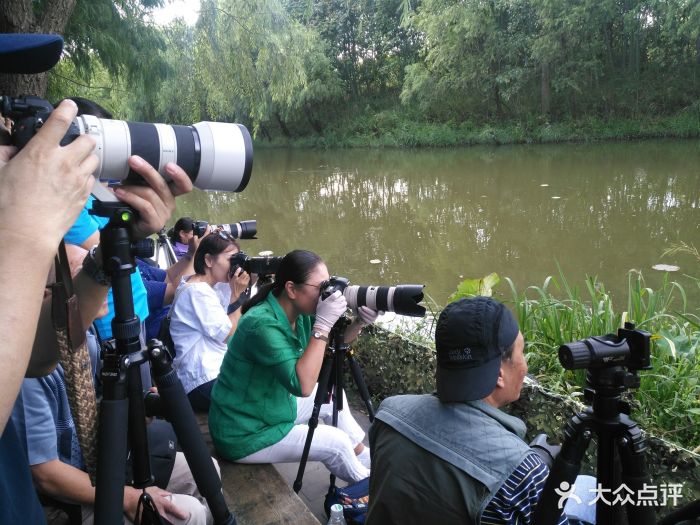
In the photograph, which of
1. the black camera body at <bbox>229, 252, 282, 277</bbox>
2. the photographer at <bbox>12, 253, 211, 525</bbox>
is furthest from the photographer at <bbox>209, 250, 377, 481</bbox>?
the photographer at <bbox>12, 253, 211, 525</bbox>

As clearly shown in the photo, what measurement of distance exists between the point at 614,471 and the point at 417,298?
2.48ft

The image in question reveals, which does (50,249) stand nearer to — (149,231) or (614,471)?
(149,231)

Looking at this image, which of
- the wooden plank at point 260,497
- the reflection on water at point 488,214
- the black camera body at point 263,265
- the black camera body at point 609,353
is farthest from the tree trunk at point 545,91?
the black camera body at point 609,353

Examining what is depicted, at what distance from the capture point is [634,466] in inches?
41.4

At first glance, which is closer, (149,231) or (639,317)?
(149,231)

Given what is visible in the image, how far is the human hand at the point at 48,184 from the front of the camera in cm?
61

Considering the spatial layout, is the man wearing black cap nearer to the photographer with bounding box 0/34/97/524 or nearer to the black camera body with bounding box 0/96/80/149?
the photographer with bounding box 0/34/97/524

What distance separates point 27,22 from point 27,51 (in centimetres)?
314

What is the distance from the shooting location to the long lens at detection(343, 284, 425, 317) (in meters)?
1.69

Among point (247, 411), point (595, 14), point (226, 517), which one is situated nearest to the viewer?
point (226, 517)

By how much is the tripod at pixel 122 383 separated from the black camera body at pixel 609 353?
851 mm

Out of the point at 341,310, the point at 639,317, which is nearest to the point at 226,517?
the point at 341,310

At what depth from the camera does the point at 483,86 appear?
1995 centimetres

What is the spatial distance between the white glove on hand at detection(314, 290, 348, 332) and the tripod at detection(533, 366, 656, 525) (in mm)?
850
